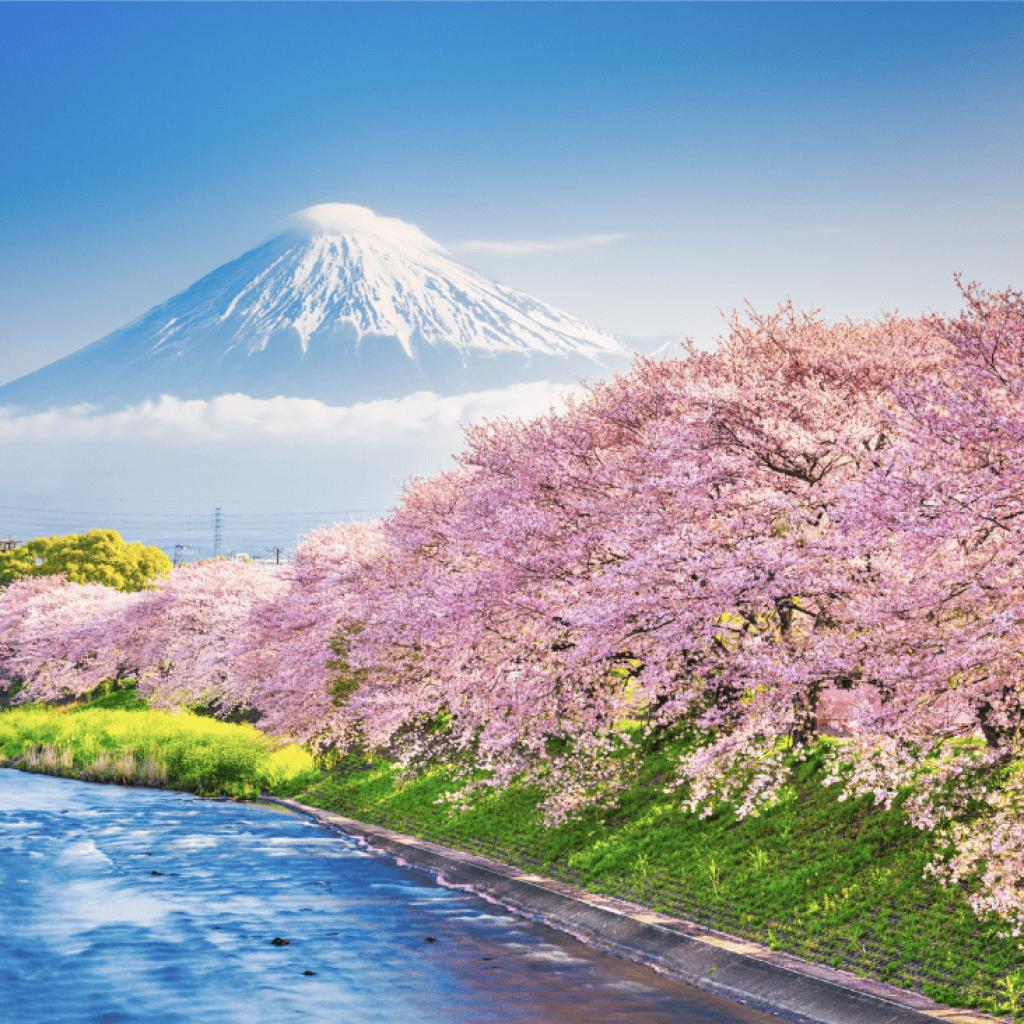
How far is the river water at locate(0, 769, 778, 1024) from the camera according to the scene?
14461mm

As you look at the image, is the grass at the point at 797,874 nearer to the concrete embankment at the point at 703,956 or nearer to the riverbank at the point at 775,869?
the riverbank at the point at 775,869

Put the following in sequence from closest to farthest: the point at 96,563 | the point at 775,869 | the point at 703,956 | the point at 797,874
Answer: the point at 703,956, the point at 797,874, the point at 775,869, the point at 96,563

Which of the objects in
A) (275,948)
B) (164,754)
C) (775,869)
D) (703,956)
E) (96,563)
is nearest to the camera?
(703,956)

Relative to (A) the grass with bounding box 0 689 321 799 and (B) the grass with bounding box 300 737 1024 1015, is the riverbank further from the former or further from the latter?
(A) the grass with bounding box 0 689 321 799

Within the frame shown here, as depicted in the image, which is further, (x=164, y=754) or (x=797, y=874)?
(x=164, y=754)

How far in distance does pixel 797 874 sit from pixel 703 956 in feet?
7.01

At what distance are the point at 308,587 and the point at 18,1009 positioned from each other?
27.8 meters

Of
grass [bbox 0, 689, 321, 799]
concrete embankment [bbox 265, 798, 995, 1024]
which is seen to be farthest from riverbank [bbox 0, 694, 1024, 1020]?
grass [bbox 0, 689, 321, 799]

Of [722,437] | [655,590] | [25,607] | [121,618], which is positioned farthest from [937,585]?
[25,607]

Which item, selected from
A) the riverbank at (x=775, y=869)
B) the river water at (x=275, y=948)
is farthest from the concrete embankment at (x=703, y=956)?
the river water at (x=275, y=948)

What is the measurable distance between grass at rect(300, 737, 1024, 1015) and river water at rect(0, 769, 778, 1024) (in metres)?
1.73

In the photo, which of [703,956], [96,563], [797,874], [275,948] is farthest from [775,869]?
[96,563]

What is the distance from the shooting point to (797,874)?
16203 millimetres

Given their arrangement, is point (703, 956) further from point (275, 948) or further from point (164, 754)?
point (164, 754)
